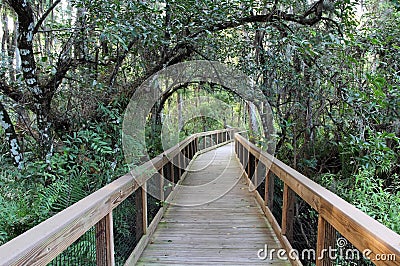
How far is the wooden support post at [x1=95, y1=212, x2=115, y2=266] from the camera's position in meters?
1.80

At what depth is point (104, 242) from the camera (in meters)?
1.84

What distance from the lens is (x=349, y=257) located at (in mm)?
2012

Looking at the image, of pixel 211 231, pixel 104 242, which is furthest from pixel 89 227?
pixel 211 231

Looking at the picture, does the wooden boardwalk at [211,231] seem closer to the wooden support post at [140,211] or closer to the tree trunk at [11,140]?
the wooden support post at [140,211]

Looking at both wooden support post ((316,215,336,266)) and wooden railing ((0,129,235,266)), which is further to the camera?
wooden support post ((316,215,336,266))

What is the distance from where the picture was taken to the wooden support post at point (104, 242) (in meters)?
1.80

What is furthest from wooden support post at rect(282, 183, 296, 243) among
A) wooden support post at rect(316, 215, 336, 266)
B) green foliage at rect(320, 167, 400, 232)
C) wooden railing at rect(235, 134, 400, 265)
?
green foliage at rect(320, 167, 400, 232)

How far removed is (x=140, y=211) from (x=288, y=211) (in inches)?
53.2

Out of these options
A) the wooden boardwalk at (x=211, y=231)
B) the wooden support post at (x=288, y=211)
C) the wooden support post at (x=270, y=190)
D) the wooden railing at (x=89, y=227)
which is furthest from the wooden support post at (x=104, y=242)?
the wooden support post at (x=270, y=190)

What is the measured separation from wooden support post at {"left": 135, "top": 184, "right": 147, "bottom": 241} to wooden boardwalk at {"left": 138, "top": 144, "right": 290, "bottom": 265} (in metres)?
0.18

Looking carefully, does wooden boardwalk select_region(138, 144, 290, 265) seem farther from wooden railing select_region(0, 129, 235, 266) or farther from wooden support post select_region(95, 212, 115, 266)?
wooden support post select_region(95, 212, 115, 266)

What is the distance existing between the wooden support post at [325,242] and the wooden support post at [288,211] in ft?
2.56

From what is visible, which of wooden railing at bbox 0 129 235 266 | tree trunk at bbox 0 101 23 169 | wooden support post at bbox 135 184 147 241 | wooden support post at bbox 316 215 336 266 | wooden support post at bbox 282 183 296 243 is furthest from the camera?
tree trunk at bbox 0 101 23 169

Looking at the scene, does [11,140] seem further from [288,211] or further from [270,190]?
[288,211]
